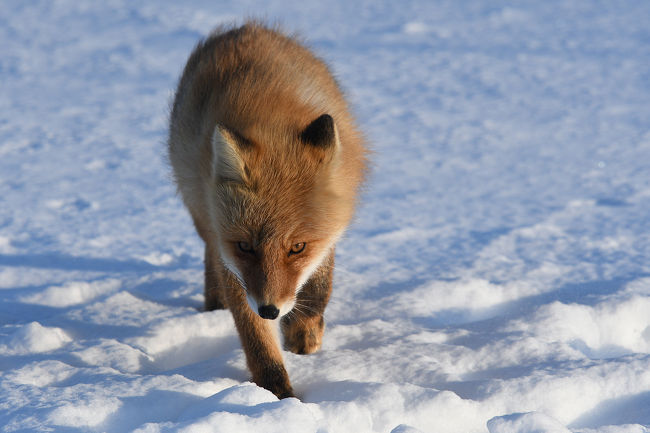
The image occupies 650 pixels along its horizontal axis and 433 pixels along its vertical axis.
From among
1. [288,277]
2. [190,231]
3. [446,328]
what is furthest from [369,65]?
[288,277]

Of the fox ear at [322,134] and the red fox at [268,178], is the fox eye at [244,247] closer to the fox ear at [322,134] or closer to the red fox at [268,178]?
the red fox at [268,178]

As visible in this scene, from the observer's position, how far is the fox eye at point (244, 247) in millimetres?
2811

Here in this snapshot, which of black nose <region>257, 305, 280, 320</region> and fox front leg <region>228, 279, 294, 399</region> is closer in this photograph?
black nose <region>257, 305, 280, 320</region>

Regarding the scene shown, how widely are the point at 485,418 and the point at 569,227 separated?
308 cm

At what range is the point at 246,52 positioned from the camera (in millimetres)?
3775

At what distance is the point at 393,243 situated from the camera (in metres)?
5.33

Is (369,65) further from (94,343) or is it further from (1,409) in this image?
(1,409)

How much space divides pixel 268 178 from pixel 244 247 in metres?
0.30

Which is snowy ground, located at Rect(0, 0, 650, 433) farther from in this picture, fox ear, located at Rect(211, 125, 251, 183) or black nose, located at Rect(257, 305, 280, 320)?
fox ear, located at Rect(211, 125, 251, 183)

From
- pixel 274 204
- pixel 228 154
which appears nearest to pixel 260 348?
pixel 274 204

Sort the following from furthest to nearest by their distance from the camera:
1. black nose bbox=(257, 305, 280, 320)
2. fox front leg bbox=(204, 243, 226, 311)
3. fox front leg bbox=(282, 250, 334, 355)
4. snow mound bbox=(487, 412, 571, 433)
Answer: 1. fox front leg bbox=(204, 243, 226, 311)
2. fox front leg bbox=(282, 250, 334, 355)
3. black nose bbox=(257, 305, 280, 320)
4. snow mound bbox=(487, 412, 571, 433)

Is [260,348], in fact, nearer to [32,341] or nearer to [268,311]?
[268,311]

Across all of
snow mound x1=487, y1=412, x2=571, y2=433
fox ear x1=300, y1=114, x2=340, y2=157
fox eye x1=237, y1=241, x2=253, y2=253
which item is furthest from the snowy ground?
fox ear x1=300, y1=114, x2=340, y2=157

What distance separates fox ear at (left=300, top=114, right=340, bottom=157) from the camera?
284cm
